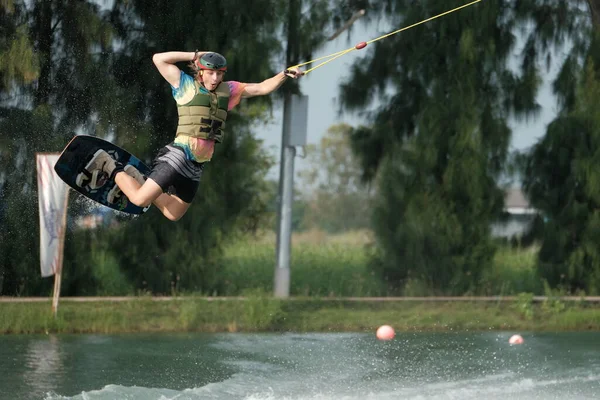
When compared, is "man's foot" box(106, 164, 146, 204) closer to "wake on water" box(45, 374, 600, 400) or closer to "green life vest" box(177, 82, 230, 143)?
"green life vest" box(177, 82, 230, 143)

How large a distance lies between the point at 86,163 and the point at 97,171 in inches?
3.4

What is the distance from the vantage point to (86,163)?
8.24m

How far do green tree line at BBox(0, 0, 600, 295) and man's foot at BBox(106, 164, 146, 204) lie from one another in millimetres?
3314

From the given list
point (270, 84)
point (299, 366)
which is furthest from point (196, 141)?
point (299, 366)

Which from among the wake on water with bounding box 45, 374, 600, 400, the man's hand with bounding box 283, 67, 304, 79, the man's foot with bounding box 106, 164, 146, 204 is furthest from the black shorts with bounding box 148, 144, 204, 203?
the wake on water with bounding box 45, 374, 600, 400

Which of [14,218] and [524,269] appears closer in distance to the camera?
[14,218]

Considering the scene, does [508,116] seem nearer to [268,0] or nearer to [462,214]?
[462,214]

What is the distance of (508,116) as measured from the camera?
521 inches

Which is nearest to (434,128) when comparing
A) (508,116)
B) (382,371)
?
(508,116)

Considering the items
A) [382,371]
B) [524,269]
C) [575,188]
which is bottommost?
[382,371]

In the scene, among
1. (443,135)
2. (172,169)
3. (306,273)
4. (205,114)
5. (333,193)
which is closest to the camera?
(205,114)

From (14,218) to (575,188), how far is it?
18.3ft

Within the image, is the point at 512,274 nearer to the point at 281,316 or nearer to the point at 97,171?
the point at 281,316

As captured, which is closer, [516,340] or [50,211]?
[50,211]
